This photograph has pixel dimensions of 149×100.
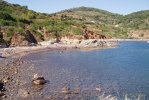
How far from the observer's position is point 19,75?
56500 millimetres

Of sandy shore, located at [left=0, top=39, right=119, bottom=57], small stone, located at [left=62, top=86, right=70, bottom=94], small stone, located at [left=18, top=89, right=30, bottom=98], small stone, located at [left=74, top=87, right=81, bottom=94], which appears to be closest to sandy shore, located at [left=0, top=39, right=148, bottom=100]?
small stone, located at [left=18, top=89, right=30, bottom=98]

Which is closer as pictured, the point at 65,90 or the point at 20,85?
the point at 65,90

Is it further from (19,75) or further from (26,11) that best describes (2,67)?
(26,11)

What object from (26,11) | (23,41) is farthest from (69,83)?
(26,11)

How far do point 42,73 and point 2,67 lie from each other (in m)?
8.98

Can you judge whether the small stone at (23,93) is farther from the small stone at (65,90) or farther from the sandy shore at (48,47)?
the sandy shore at (48,47)

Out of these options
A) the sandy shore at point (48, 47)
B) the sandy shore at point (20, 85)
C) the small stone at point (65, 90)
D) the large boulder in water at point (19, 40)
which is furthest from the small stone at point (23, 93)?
the large boulder in water at point (19, 40)

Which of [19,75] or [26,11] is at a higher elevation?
[26,11]

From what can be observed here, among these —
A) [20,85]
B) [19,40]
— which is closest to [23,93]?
[20,85]

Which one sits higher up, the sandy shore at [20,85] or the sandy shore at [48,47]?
the sandy shore at [48,47]

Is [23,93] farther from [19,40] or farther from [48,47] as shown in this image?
[19,40]

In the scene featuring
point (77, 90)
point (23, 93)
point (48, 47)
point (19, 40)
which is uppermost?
point (19, 40)

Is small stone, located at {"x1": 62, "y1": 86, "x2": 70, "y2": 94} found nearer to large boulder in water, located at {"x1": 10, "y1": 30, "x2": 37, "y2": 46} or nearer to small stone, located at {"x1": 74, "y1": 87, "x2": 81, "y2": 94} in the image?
small stone, located at {"x1": 74, "y1": 87, "x2": 81, "y2": 94}

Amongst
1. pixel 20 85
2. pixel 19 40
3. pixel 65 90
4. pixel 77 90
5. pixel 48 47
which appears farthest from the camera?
pixel 48 47
